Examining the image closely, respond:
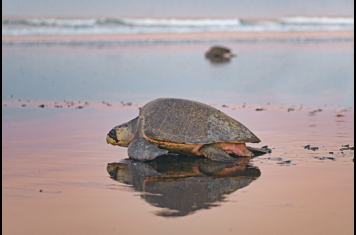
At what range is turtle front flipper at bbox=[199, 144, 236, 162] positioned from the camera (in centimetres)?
951

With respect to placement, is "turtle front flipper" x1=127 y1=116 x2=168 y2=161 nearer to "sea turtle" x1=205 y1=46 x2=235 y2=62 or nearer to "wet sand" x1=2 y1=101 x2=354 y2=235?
"wet sand" x1=2 y1=101 x2=354 y2=235

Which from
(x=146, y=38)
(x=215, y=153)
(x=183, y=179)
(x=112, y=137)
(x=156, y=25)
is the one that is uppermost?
(x=156, y=25)

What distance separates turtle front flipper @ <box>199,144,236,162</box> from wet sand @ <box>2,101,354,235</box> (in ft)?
1.41

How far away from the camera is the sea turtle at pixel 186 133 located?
9469 mm

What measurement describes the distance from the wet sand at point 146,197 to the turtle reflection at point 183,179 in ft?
0.25

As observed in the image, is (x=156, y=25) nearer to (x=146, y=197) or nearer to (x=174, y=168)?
(x=174, y=168)

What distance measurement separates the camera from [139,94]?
61.4 ft

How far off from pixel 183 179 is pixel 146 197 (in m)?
1.08

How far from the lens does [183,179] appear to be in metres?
8.17

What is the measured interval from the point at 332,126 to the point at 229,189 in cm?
556

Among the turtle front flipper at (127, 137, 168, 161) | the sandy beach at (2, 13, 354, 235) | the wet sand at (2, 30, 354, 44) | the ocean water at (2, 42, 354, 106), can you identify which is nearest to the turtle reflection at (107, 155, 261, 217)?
the sandy beach at (2, 13, 354, 235)

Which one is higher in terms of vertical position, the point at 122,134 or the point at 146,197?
the point at 122,134

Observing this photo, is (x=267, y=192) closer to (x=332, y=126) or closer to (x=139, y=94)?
(x=332, y=126)

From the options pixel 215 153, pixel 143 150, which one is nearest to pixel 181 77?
pixel 215 153
